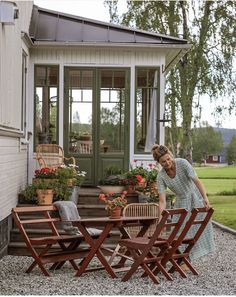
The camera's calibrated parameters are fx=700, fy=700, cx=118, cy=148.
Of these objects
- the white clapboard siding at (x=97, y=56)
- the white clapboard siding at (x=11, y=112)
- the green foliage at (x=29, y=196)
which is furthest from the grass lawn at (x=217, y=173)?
the green foliage at (x=29, y=196)

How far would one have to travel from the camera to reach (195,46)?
2364cm

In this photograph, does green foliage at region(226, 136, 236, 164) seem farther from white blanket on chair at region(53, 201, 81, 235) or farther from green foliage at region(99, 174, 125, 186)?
white blanket on chair at region(53, 201, 81, 235)

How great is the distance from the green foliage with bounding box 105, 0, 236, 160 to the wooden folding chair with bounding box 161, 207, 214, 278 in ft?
49.1

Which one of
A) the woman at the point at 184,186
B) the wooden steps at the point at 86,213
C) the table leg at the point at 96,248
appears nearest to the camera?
the table leg at the point at 96,248

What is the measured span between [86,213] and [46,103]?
9.23ft

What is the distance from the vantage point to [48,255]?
861 centimetres

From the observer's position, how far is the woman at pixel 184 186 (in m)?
8.41

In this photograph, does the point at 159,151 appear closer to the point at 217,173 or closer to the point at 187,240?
the point at 187,240

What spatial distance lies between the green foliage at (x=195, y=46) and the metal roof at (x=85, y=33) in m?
10.2

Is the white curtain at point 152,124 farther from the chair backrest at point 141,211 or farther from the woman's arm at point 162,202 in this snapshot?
the woman's arm at point 162,202

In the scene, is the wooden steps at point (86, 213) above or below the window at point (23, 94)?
below

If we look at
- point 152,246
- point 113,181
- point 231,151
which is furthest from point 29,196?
point 231,151

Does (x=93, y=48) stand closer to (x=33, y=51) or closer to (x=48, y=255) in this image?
(x=33, y=51)

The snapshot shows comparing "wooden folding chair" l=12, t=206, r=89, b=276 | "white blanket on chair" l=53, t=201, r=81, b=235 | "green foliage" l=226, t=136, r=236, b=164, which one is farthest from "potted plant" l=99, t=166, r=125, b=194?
"green foliage" l=226, t=136, r=236, b=164
